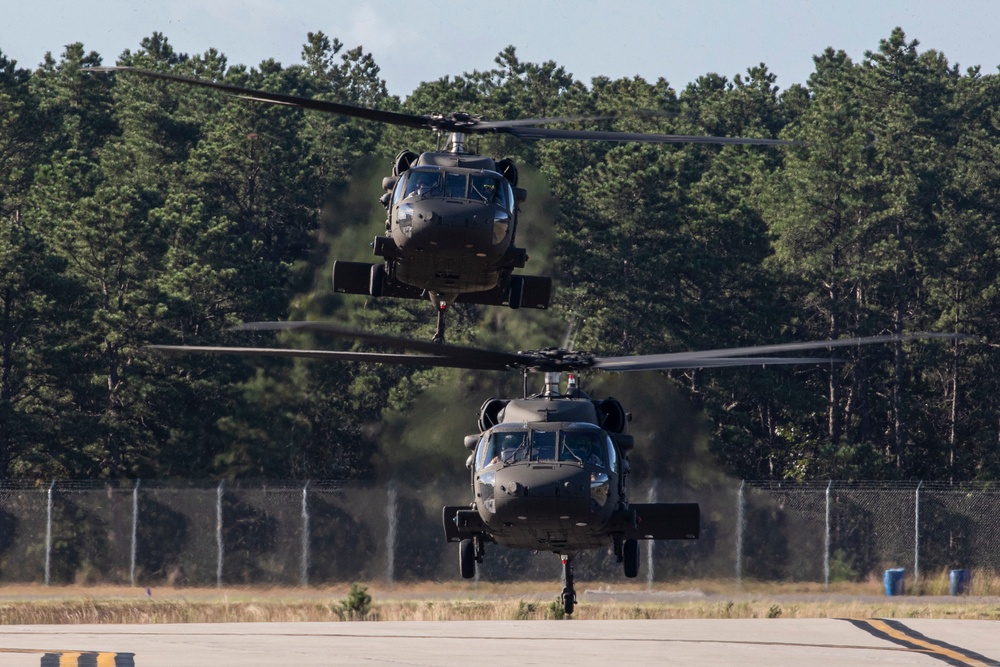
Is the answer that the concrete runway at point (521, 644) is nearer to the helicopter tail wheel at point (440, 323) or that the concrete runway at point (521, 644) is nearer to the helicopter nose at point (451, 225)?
the helicopter tail wheel at point (440, 323)

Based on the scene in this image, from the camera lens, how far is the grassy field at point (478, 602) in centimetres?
3466

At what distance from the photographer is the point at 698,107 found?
98562 mm

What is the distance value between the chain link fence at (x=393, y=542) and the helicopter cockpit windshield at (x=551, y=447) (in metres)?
18.5

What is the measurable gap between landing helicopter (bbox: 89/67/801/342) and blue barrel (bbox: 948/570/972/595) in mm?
20218

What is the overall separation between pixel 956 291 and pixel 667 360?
4789 cm

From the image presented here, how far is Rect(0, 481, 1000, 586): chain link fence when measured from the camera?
137 ft

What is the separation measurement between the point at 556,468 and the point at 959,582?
22.6 meters

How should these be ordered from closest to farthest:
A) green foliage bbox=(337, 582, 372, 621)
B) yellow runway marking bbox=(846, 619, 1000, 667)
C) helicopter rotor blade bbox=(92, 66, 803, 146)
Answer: helicopter rotor blade bbox=(92, 66, 803, 146), yellow runway marking bbox=(846, 619, 1000, 667), green foliage bbox=(337, 582, 372, 621)

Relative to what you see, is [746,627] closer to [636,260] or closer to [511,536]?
[511,536]

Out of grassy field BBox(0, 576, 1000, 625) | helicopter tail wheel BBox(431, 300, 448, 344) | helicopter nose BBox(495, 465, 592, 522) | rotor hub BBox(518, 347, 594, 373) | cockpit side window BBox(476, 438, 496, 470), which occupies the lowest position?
grassy field BBox(0, 576, 1000, 625)

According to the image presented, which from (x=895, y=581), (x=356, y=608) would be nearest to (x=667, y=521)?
(x=356, y=608)

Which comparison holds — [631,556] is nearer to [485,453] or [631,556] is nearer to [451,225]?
[485,453]

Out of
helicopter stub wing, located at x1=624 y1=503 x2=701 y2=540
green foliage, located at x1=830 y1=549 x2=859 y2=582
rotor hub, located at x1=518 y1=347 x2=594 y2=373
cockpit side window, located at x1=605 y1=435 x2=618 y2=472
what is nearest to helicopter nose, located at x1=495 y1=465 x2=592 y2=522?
cockpit side window, located at x1=605 y1=435 x2=618 y2=472

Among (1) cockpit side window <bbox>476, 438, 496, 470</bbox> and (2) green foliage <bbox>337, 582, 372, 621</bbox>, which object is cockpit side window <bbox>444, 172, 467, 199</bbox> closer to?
(1) cockpit side window <bbox>476, 438, 496, 470</bbox>
